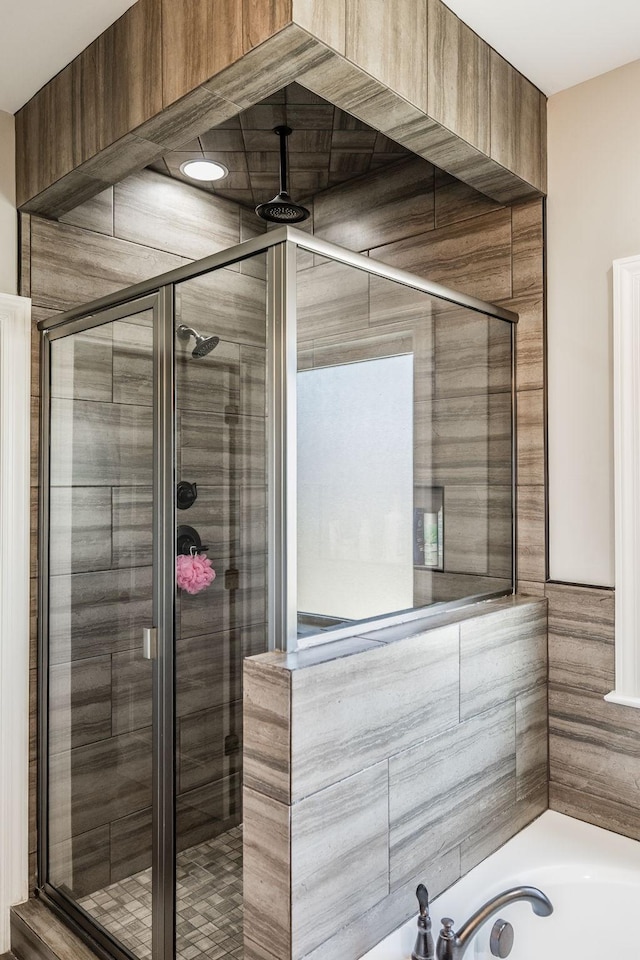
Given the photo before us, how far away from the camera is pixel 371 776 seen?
144 centimetres

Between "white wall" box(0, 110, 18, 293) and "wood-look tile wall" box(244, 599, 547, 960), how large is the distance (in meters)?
1.52

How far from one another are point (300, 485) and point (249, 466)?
0.15 m

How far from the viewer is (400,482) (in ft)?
5.58

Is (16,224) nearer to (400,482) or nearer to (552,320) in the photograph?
(400,482)

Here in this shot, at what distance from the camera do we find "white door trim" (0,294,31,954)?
207 centimetres

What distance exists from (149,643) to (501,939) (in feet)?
3.63

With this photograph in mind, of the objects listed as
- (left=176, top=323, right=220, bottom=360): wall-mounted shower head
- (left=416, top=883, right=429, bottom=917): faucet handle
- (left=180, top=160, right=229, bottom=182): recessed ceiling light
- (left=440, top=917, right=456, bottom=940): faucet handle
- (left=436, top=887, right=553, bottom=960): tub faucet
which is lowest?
(left=436, top=887, right=553, bottom=960): tub faucet

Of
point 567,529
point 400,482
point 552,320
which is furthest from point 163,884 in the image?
point 552,320

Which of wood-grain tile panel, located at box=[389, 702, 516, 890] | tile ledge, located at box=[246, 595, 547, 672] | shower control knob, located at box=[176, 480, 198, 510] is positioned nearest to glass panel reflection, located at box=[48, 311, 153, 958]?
shower control knob, located at box=[176, 480, 198, 510]

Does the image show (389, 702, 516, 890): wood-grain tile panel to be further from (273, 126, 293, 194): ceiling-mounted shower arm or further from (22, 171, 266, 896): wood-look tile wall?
(273, 126, 293, 194): ceiling-mounted shower arm

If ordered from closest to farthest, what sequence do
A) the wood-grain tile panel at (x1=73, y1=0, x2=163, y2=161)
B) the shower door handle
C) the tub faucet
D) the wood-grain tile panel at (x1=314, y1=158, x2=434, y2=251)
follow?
the tub faucet → the wood-grain tile panel at (x1=73, y1=0, x2=163, y2=161) → the shower door handle → the wood-grain tile panel at (x1=314, y1=158, x2=434, y2=251)

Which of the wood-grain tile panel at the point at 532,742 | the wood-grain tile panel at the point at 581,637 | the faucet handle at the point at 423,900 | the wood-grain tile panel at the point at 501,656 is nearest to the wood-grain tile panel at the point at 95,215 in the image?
the wood-grain tile panel at the point at 501,656

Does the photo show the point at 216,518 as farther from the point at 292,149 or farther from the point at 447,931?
the point at 292,149

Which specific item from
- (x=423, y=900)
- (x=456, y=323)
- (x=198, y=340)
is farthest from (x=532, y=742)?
(x=198, y=340)
